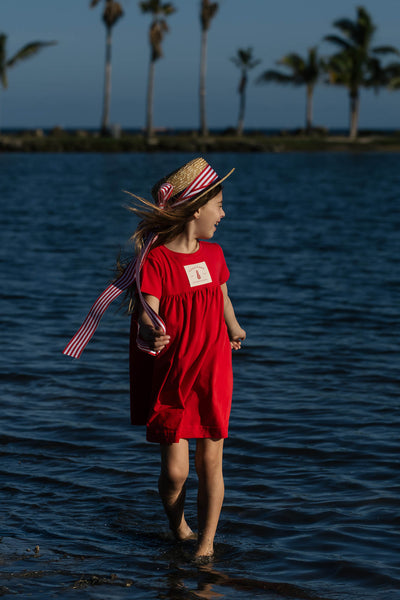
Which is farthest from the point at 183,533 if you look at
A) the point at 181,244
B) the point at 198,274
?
the point at 181,244

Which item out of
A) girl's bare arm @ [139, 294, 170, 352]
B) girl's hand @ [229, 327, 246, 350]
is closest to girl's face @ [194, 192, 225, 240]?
girl's bare arm @ [139, 294, 170, 352]

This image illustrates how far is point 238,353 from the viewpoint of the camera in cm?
816

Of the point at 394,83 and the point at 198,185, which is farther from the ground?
the point at 394,83

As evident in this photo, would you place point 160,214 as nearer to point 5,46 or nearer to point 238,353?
point 238,353

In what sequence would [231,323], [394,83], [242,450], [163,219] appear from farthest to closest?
[394,83]
[242,450]
[231,323]
[163,219]

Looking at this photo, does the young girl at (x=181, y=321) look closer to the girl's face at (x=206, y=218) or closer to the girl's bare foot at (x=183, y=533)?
the girl's face at (x=206, y=218)

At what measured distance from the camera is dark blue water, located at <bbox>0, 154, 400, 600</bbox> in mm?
3777

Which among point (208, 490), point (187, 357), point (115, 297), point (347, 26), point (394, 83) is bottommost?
point (208, 490)

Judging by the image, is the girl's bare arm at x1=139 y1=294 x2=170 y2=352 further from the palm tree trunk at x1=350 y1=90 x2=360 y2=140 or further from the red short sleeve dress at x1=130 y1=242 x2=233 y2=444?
the palm tree trunk at x1=350 y1=90 x2=360 y2=140

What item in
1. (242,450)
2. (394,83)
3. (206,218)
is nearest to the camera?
(206,218)

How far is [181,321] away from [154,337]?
19cm

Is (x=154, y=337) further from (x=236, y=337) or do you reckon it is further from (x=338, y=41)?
(x=338, y=41)

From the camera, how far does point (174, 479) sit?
12.4ft

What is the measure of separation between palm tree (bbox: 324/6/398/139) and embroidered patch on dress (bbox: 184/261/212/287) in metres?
70.3
